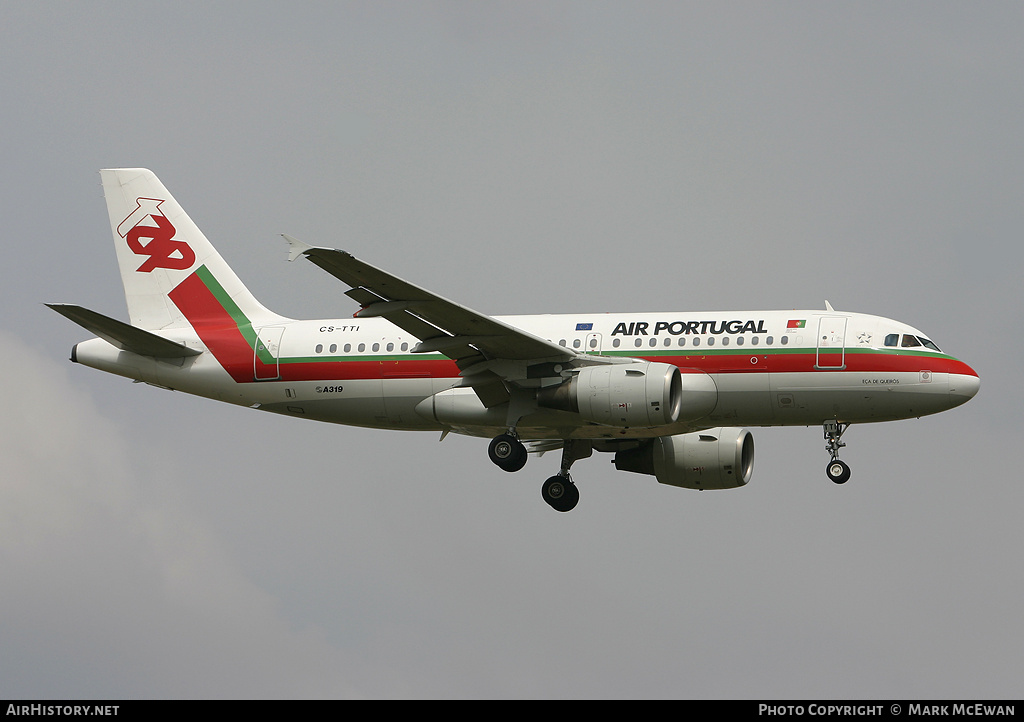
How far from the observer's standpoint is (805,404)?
3894 cm

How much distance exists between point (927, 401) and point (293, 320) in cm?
1786

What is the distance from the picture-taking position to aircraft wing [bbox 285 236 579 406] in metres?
34.9

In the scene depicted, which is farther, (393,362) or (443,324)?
(393,362)

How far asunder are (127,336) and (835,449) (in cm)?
1949

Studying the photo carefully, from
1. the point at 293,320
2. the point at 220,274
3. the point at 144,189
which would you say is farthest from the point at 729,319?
the point at 144,189

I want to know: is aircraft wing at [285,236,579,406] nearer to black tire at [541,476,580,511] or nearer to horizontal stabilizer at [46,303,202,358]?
black tire at [541,476,580,511]

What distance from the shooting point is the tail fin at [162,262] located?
44.7 meters

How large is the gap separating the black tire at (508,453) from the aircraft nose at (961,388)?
1118cm

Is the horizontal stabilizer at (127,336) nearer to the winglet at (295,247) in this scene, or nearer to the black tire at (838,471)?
the winglet at (295,247)

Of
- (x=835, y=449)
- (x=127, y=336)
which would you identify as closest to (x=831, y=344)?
(x=835, y=449)

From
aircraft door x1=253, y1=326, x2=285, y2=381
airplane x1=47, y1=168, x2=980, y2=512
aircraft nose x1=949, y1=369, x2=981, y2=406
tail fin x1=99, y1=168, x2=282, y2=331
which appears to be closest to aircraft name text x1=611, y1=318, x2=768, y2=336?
airplane x1=47, y1=168, x2=980, y2=512

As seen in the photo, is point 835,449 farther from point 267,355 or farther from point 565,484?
point 267,355

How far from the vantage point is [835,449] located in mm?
39625

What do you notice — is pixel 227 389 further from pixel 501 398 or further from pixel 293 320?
pixel 501 398
